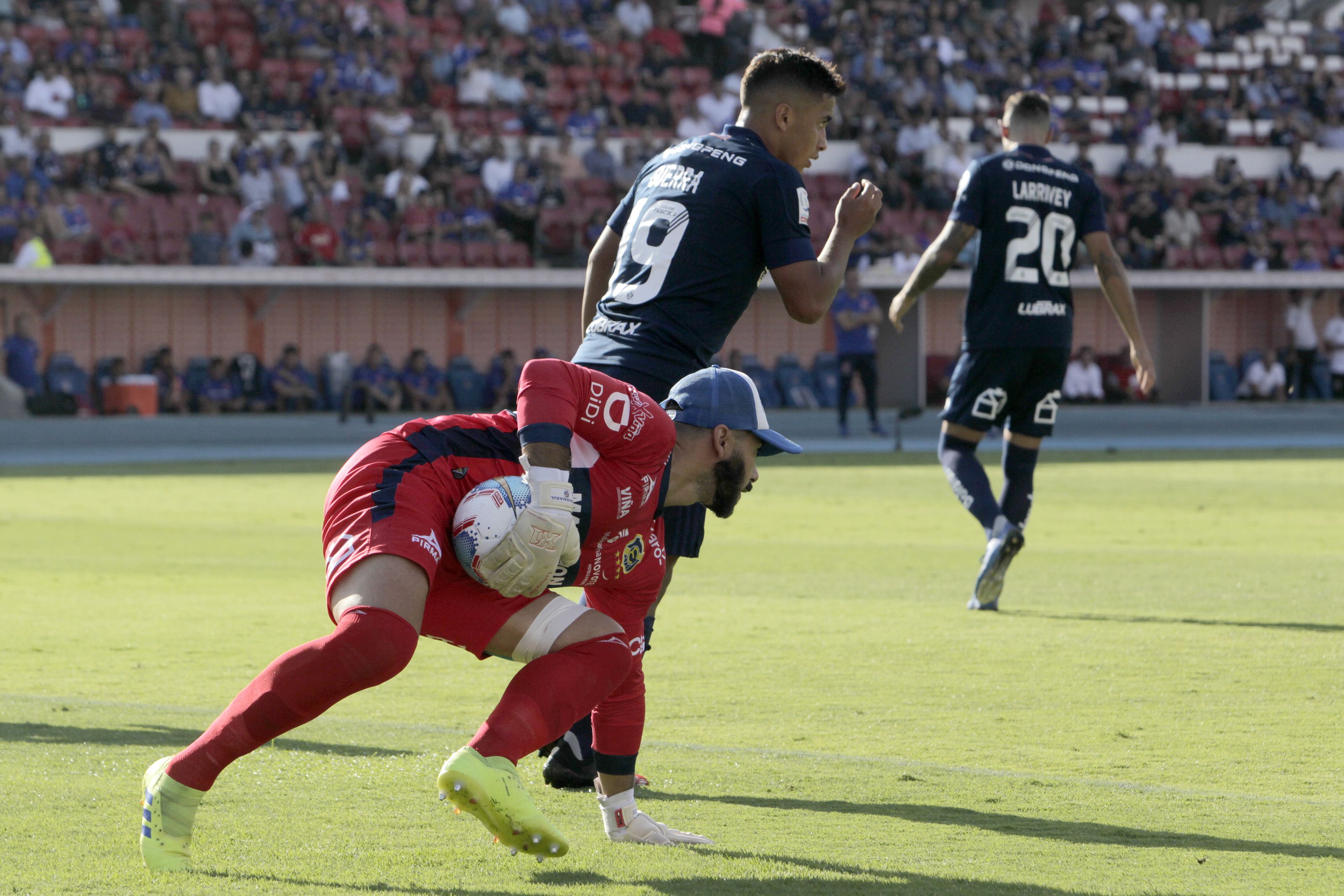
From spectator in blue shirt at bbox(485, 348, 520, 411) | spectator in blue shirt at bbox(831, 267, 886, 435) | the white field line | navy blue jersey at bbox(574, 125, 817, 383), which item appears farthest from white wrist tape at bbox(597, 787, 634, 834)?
spectator in blue shirt at bbox(485, 348, 520, 411)

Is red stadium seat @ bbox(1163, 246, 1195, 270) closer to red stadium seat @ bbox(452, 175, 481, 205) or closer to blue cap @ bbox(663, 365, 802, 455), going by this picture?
red stadium seat @ bbox(452, 175, 481, 205)

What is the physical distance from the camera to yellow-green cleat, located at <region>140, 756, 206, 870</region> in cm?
352

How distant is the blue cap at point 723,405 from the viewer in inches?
156

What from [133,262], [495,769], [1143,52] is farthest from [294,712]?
[1143,52]

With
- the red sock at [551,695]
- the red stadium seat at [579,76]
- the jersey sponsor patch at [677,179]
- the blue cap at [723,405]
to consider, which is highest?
the red stadium seat at [579,76]

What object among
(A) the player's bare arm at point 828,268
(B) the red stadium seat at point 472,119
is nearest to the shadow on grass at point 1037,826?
(A) the player's bare arm at point 828,268

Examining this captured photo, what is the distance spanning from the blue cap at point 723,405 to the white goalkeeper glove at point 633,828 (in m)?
0.91

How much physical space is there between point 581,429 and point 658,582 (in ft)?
2.10

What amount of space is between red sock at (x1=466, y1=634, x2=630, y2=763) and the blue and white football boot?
14.1ft

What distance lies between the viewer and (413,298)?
28344 millimetres

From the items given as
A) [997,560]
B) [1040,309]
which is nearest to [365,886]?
[997,560]

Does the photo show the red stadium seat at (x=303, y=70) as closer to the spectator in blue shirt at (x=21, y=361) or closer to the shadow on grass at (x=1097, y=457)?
the spectator in blue shirt at (x=21, y=361)

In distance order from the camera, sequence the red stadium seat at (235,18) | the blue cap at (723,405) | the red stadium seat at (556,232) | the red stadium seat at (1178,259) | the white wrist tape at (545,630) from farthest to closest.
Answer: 1. the red stadium seat at (1178,259)
2. the red stadium seat at (235,18)
3. the red stadium seat at (556,232)
4. the blue cap at (723,405)
5. the white wrist tape at (545,630)

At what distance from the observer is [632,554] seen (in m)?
4.09
